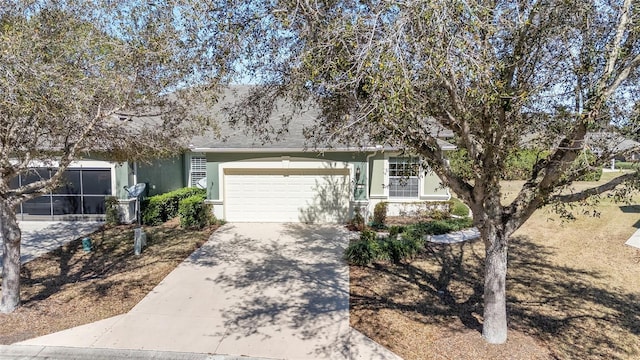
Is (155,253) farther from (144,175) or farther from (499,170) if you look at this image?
(499,170)

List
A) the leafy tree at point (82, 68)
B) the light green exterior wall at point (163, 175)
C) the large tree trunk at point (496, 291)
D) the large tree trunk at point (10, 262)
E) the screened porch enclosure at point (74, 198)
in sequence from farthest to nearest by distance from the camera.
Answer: the light green exterior wall at point (163, 175)
the screened porch enclosure at point (74, 198)
the large tree trunk at point (10, 262)
the large tree trunk at point (496, 291)
the leafy tree at point (82, 68)

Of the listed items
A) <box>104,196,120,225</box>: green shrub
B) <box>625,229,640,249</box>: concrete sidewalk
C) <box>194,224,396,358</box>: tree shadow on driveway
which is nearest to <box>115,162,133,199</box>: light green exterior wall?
<box>104,196,120,225</box>: green shrub

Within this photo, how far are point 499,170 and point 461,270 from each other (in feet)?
15.4

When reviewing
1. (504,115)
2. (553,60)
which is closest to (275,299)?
(504,115)

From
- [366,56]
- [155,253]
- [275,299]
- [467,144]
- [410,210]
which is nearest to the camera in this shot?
[366,56]

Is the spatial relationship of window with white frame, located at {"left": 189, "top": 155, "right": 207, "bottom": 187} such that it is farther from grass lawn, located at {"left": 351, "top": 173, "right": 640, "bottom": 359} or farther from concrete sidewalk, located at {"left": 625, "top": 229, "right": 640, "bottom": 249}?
concrete sidewalk, located at {"left": 625, "top": 229, "right": 640, "bottom": 249}

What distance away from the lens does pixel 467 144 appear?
17.9 feet

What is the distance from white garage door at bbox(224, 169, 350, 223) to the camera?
14125mm

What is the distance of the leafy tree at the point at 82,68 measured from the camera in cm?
536

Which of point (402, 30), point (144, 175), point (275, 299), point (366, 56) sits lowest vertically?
point (275, 299)

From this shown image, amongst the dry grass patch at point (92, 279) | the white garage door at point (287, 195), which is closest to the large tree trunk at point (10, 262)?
the dry grass patch at point (92, 279)

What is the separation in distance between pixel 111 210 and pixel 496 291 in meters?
12.8

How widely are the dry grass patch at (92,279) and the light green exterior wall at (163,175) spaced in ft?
9.50

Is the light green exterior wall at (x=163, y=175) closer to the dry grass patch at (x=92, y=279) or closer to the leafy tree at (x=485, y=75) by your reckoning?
the dry grass patch at (x=92, y=279)
